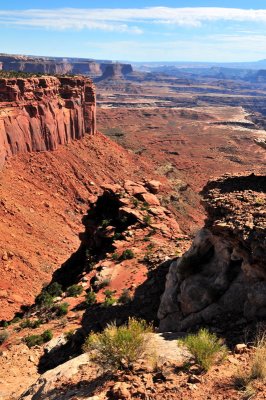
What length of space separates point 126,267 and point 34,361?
9.27 meters

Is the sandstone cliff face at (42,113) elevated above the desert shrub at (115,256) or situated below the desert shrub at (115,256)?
above

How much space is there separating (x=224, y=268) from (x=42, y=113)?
160ft

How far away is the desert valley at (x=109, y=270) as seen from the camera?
1284 cm

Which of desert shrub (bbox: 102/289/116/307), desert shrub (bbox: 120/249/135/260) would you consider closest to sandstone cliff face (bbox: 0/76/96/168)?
desert shrub (bbox: 120/249/135/260)

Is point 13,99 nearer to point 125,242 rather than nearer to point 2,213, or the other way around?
point 2,213

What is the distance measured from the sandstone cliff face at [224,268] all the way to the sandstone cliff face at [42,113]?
37657mm

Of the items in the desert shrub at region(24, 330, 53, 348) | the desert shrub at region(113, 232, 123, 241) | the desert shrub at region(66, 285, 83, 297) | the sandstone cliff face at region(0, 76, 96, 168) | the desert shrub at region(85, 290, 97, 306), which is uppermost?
the sandstone cliff face at region(0, 76, 96, 168)

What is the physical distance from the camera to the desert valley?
42.1 ft

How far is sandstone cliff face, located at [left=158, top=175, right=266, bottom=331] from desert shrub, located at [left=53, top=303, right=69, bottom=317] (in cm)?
822

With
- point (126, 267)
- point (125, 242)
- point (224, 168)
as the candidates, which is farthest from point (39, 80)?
point (224, 168)

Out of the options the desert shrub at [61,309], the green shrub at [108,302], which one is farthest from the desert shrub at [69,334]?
the desert shrub at [61,309]

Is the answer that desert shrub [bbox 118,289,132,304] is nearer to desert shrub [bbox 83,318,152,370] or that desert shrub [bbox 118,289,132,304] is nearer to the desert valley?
the desert valley

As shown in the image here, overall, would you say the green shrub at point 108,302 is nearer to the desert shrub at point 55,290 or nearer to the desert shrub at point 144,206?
the desert shrub at point 55,290

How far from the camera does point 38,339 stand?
22.9 meters
